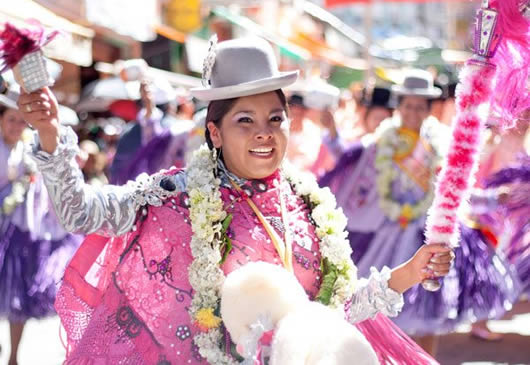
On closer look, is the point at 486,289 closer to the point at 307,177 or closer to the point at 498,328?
the point at 498,328

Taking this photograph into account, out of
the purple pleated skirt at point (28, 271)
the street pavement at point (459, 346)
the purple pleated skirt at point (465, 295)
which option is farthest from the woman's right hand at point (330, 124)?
the purple pleated skirt at point (28, 271)

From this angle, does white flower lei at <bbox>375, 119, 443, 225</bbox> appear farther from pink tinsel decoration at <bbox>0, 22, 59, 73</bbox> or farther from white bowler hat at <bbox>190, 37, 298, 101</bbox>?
pink tinsel decoration at <bbox>0, 22, 59, 73</bbox>

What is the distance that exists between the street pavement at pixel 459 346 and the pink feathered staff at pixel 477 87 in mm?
4063

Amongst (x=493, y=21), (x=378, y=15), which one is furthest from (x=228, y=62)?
(x=378, y=15)

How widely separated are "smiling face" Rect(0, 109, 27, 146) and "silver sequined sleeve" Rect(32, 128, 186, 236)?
3763mm

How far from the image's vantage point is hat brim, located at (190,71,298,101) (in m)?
2.90

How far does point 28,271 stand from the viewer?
6.33 metres

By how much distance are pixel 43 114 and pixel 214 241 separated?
0.71 m

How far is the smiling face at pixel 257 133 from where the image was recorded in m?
2.96

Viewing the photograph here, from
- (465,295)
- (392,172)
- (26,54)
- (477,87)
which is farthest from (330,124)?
(26,54)

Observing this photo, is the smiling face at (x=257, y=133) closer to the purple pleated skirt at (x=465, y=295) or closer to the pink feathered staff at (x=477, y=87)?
the pink feathered staff at (x=477, y=87)

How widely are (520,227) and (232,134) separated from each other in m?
1.24

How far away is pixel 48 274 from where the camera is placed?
6367mm

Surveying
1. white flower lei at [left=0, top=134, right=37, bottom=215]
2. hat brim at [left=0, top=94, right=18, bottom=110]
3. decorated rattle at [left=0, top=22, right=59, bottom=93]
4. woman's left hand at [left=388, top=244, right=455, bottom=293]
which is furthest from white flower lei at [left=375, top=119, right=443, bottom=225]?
decorated rattle at [left=0, top=22, right=59, bottom=93]
